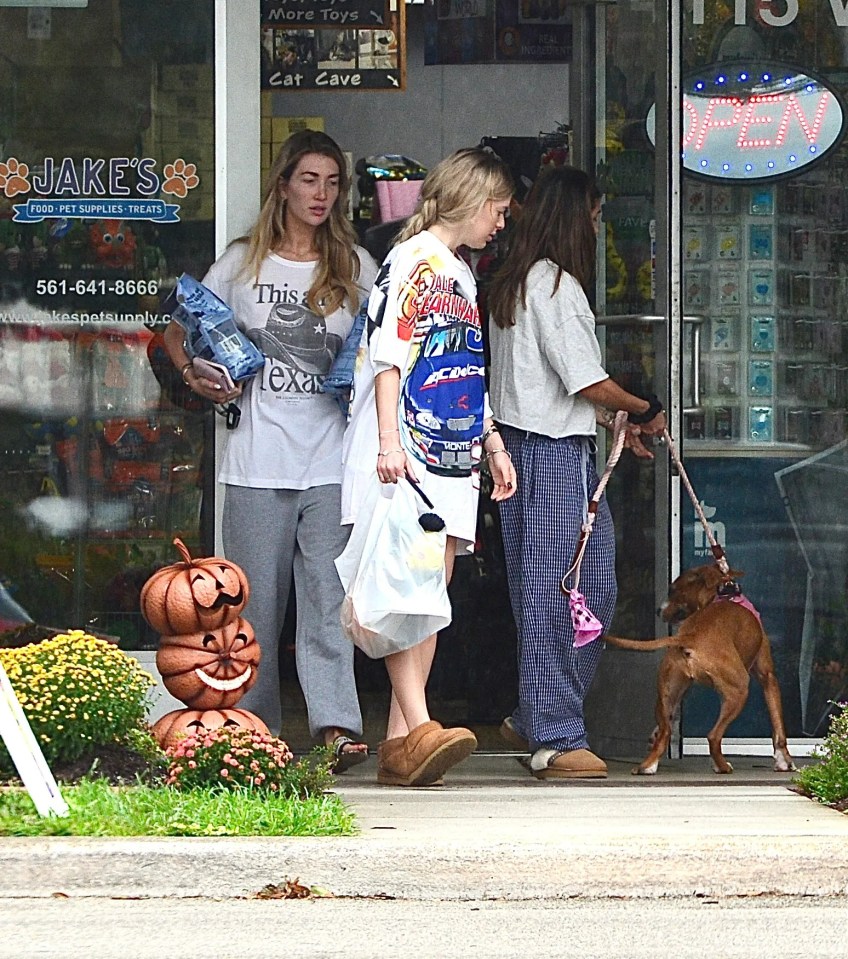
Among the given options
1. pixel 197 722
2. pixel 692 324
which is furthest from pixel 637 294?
pixel 197 722

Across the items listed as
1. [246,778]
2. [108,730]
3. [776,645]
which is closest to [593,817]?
[246,778]

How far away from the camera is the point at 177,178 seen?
7547mm

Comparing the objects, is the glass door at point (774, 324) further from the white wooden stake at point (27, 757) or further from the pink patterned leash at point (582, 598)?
the white wooden stake at point (27, 757)

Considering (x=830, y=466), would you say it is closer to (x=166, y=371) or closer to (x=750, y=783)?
(x=750, y=783)

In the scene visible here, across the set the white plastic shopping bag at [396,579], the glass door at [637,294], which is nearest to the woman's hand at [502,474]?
the white plastic shopping bag at [396,579]

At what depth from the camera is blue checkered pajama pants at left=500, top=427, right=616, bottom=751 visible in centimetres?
702

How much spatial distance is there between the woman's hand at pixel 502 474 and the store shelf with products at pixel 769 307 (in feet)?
5.49

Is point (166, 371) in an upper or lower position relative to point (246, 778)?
upper

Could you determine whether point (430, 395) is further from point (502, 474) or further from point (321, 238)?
point (321, 238)

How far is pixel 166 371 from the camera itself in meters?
7.57

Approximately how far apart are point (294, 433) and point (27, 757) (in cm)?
194

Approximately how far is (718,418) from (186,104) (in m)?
2.38

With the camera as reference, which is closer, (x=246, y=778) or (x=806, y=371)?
(x=246, y=778)

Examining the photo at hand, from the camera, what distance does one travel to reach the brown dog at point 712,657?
285 inches
